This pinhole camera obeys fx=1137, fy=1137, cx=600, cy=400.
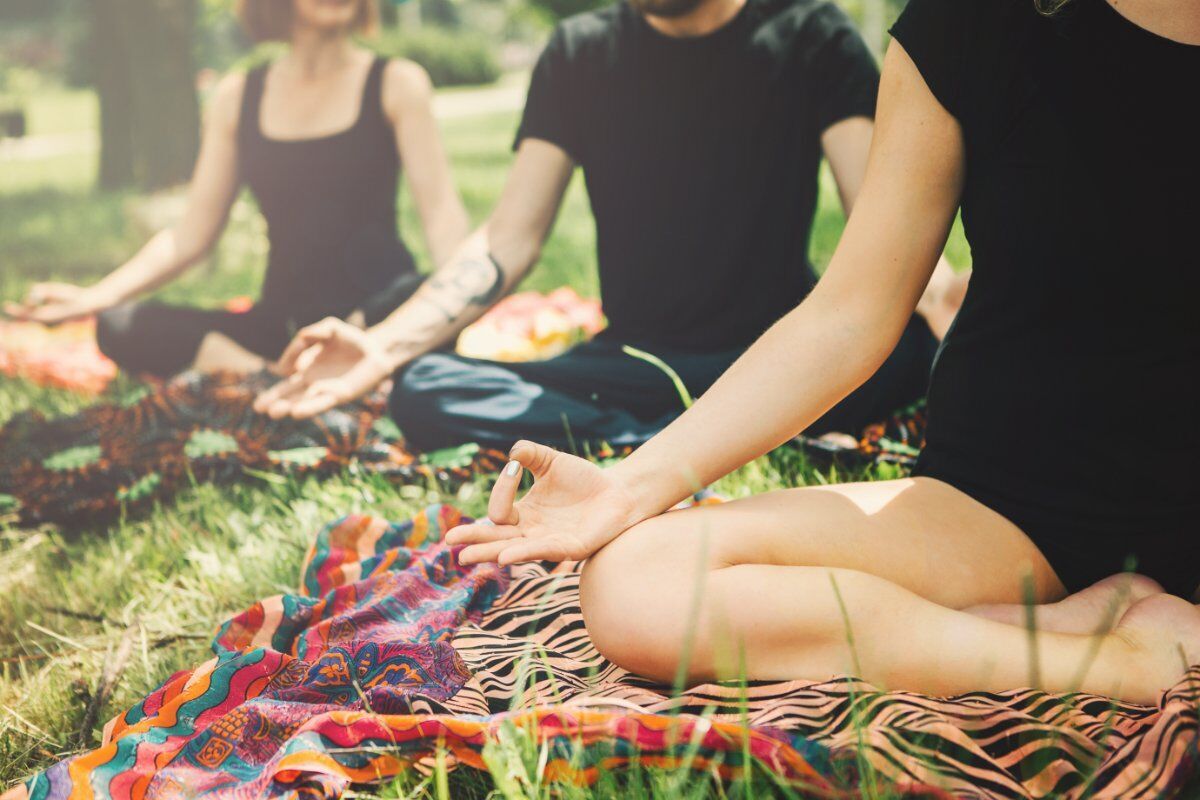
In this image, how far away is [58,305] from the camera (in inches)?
131

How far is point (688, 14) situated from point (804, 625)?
5.67 feet

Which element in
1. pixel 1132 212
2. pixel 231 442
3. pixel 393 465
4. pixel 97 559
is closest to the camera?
pixel 1132 212

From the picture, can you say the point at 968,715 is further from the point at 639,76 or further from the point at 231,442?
the point at 231,442

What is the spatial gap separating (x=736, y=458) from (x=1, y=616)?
151 cm

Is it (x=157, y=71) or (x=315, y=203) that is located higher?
(x=157, y=71)

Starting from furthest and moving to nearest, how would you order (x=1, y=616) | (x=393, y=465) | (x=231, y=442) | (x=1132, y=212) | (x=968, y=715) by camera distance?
(x=231, y=442), (x=393, y=465), (x=1, y=616), (x=1132, y=212), (x=968, y=715)

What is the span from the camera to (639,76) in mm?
2643

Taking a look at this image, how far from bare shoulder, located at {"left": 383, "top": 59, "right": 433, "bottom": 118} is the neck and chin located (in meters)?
0.98

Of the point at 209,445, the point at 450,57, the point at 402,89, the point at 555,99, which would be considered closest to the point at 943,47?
the point at 555,99

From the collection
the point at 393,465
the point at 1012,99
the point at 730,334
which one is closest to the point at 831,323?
the point at 1012,99

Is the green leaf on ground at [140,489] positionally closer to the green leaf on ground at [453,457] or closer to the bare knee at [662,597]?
the green leaf on ground at [453,457]

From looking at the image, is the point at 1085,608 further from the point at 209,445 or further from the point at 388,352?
the point at 209,445

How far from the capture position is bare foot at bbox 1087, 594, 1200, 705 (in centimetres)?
127

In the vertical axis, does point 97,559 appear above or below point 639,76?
below
